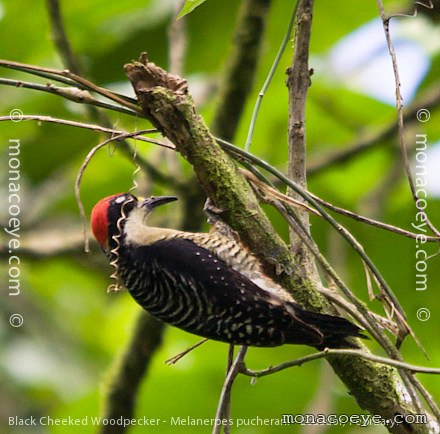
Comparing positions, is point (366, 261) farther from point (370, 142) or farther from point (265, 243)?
point (370, 142)

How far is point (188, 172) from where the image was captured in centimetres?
507

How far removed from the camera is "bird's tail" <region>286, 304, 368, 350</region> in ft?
9.26

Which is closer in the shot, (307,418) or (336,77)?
(307,418)

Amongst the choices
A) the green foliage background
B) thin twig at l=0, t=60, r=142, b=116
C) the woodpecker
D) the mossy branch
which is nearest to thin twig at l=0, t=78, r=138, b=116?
thin twig at l=0, t=60, r=142, b=116

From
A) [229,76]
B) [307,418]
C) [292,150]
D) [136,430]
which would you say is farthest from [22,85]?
[136,430]

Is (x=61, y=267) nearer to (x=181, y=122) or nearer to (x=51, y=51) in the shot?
(x=51, y=51)

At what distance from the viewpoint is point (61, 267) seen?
6.35 m

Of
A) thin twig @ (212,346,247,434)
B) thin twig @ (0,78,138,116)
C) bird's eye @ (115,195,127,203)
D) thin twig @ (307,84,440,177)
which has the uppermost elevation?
thin twig @ (307,84,440,177)

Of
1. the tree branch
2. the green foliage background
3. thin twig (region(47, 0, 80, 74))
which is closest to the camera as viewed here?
thin twig (region(47, 0, 80, 74))

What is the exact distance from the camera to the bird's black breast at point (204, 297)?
3.08 m

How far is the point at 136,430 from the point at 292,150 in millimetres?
2437

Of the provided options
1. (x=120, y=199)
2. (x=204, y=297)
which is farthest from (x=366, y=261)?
(x=120, y=199)

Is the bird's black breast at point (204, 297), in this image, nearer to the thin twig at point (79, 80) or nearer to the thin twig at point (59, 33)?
the thin twig at point (79, 80)

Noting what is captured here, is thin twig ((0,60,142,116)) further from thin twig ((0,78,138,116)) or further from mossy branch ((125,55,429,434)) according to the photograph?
mossy branch ((125,55,429,434))
